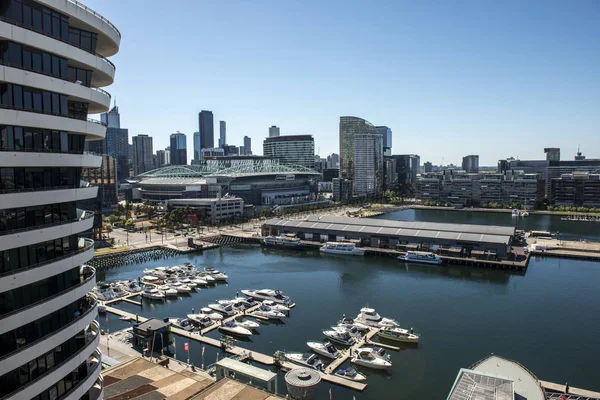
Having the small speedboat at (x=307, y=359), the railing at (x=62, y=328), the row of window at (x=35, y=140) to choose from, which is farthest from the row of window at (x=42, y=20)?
the small speedboat at (x=307, y=359)

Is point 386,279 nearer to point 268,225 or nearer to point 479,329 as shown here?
point 479,329

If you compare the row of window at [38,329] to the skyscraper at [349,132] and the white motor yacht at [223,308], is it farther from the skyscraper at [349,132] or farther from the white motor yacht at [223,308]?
the skyscraper at [349,132]

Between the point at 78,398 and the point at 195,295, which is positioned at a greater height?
the point at 78,398

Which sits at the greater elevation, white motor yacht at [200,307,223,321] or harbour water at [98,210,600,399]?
white motor yacht at [200,307,223,321]

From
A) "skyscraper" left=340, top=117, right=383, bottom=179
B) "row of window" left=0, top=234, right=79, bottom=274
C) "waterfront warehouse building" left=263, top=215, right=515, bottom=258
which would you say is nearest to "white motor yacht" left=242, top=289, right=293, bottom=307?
"waterfront warehouse building" left=263, top=215, right=515, bottom=258

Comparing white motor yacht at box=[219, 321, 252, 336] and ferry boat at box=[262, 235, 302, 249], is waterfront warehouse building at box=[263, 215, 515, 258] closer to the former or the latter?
→ ferry boat at box=[262, 235, 302, 249]

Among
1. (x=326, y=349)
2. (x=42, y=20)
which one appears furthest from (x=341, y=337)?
(x=42, y=20)

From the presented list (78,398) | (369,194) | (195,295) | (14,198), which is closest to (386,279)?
(195,295)

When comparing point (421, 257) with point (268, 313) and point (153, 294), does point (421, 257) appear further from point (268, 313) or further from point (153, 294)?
point (153, 294)
